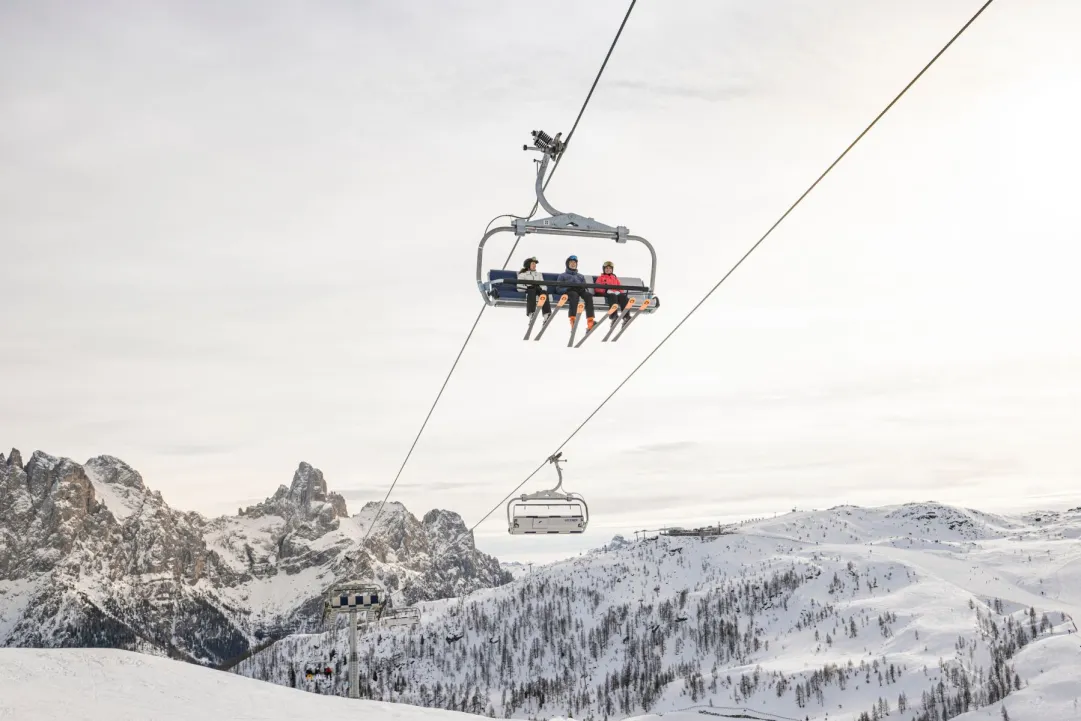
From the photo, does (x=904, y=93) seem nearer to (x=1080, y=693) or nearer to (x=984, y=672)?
(x=1080, y=693)

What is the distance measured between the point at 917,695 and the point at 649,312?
202m

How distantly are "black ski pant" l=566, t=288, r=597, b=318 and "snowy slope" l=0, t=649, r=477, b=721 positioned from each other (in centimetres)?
1605

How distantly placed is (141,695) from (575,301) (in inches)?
761

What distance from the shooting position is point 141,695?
27.8 m

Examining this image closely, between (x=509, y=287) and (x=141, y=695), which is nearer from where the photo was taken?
(x=509, y=287)

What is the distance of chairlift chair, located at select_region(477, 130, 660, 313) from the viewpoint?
56.4 feet

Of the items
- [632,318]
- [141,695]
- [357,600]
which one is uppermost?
[632,318]

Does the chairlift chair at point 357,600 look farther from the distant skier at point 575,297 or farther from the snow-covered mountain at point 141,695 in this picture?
the distant skier at point 575,297

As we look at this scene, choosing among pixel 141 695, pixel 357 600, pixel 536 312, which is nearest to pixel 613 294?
pixel 536 312

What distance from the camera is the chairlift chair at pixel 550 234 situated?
17.2 metres

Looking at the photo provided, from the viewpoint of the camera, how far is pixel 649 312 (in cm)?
1897

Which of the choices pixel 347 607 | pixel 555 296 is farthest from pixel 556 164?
pixel 347 607

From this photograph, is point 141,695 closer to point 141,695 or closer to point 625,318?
point 141,695

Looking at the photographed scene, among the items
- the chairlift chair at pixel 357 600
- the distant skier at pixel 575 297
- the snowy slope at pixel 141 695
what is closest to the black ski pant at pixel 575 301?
the distant skier at pixel 575 297
